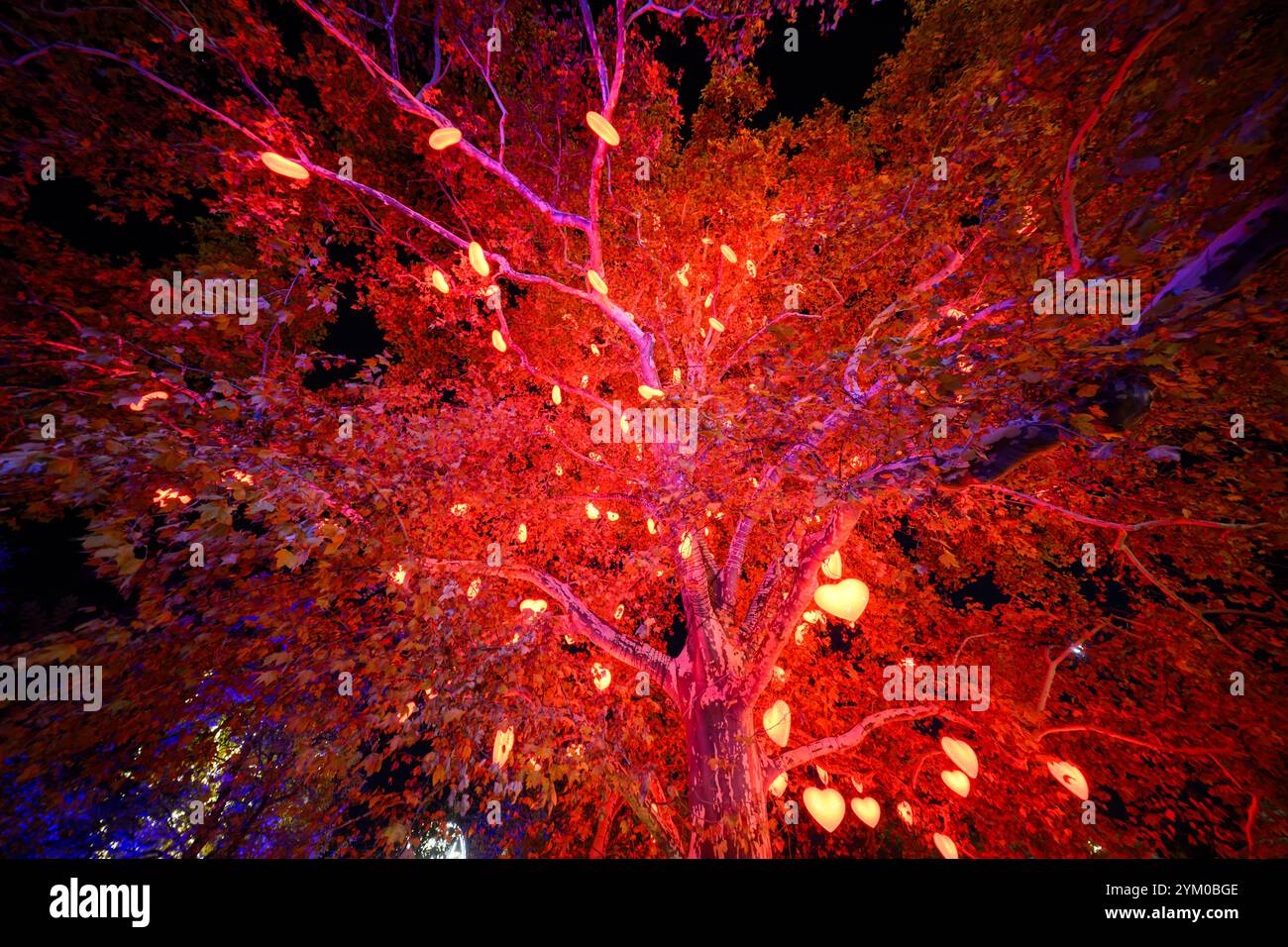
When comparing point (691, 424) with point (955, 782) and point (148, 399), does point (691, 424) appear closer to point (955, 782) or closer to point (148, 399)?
point (148, 399)

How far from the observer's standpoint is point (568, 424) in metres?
8.02

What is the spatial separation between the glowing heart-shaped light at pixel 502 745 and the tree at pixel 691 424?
0.14 ft

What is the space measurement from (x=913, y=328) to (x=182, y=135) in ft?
30.3

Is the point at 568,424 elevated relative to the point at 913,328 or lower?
lower

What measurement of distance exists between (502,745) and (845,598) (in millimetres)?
3518

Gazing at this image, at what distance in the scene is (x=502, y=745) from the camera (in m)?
3.83

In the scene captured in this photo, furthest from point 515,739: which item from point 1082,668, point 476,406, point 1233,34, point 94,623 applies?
point 1082,668

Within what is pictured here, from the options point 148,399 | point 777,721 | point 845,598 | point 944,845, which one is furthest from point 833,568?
point 148,399

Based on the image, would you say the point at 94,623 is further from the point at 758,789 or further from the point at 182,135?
the point at 758,789

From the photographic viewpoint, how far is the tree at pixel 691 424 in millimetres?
2850

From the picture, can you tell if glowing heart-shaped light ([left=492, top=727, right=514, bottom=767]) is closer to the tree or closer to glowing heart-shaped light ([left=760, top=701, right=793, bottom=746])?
the tree

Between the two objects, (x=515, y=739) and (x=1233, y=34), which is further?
(x=515, y=739)

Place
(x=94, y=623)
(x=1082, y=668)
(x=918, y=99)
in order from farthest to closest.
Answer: (x=918, y=99) → (x=1082, y=668) → (x=94, y=623)

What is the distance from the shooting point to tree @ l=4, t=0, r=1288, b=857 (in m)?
2.85
